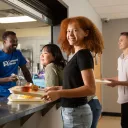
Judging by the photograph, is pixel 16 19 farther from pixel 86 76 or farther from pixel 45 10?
pixel 86 76

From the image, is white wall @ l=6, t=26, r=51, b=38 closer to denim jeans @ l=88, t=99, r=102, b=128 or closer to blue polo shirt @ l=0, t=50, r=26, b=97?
blue polo shirt @ l=0, t=50, r=26, b=97

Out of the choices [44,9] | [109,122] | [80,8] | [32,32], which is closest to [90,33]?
[44,9]

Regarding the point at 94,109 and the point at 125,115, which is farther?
the point at 125,115

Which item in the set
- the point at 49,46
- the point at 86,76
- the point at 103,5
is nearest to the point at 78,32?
the point at 86,76

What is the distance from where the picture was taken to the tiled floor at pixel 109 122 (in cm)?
412

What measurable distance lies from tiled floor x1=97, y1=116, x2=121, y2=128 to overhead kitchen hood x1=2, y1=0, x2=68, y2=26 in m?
2.28

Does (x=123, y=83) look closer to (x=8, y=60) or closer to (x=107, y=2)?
(x=8, y=60)

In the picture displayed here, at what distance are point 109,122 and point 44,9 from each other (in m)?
2.81

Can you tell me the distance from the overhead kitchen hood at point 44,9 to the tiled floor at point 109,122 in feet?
7.49

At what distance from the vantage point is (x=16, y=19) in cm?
310

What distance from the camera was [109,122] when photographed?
176 inches

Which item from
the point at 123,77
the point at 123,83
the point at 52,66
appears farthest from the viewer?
the point at 123,77

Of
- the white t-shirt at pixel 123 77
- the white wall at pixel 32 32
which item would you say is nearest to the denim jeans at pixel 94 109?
the white t-shirt at pixel 123 77

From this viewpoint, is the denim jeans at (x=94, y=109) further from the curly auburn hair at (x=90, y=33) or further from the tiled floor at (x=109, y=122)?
the tiled floor at (x=109, y=122)
